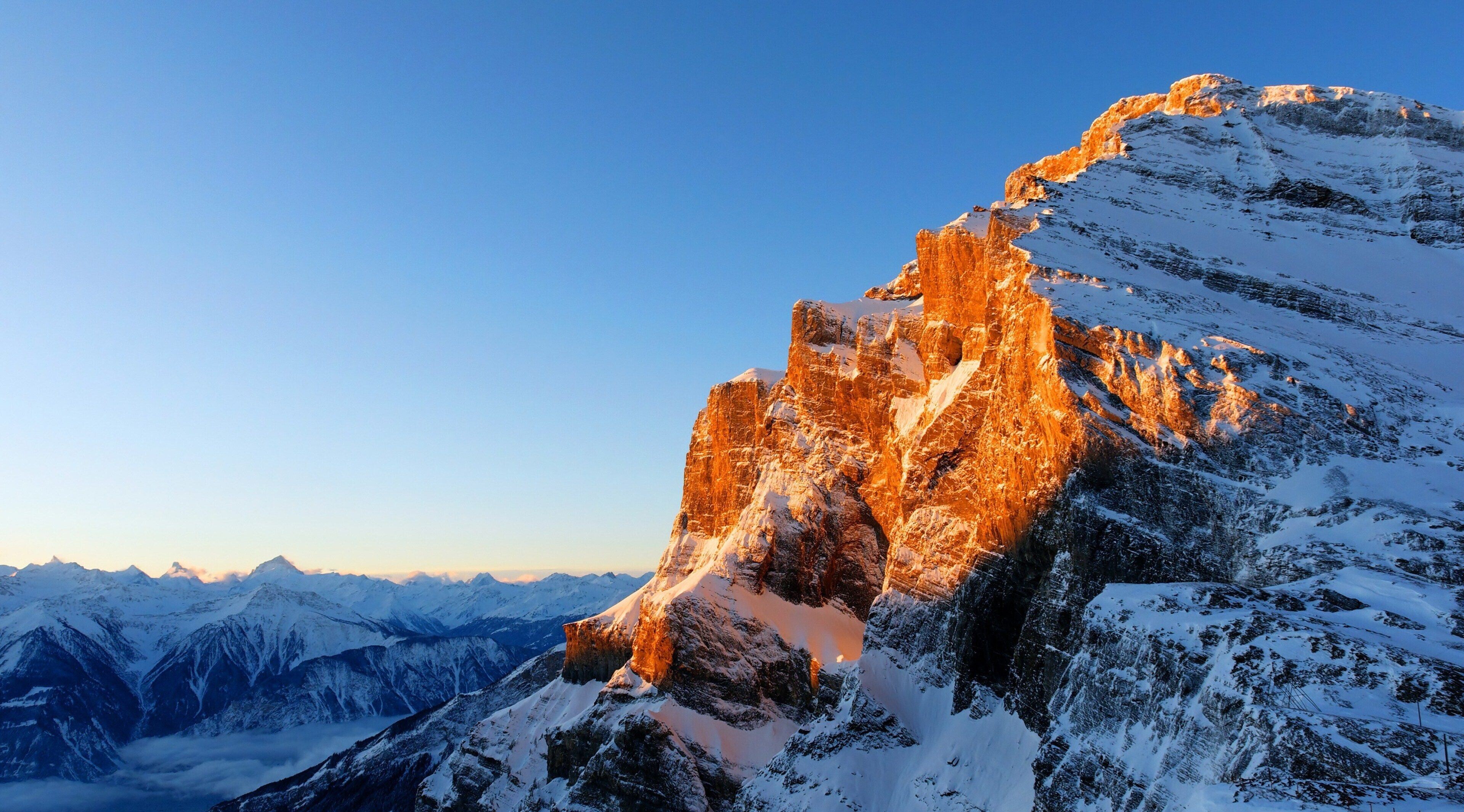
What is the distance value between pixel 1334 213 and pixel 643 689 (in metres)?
94.2

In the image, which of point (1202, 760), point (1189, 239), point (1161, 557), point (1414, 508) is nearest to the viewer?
point (1202, 760)

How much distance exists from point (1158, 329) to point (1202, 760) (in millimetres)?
35512

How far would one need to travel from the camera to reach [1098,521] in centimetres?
5703

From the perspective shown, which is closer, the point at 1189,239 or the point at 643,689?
the point at 1189,239

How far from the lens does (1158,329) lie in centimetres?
6406

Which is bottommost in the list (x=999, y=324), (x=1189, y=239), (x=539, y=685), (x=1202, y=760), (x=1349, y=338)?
(x=539, y=685)

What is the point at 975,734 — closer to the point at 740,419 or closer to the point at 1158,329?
the point at 1158,329

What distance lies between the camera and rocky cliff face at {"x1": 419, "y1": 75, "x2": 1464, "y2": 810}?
Result: 128 feet

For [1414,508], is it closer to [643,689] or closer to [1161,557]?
[1161,557]

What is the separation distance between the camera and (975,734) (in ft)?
232

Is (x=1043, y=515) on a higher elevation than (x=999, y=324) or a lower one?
lower

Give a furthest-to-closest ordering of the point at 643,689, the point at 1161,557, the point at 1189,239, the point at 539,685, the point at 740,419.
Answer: the point at 539,685 < the point at 740,419 < the point at 643,689 < the point at 1189,239 < the point at 1161,557

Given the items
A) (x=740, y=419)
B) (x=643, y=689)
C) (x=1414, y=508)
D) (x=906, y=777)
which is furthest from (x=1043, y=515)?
(x=740, y=419)

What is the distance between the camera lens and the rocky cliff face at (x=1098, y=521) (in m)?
39.1
